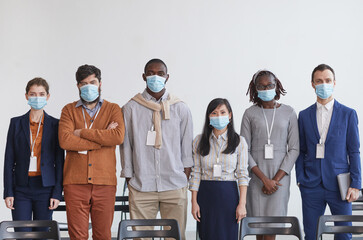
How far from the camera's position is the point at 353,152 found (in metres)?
3.25

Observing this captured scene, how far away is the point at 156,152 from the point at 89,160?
512 millimetres

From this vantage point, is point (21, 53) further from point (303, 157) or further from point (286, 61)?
point (303, 157)

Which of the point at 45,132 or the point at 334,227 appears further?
the point at 45,132

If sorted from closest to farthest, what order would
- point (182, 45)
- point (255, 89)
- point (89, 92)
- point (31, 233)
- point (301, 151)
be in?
point (31, 233) < point (89, 92) < point (301, 151) < point (255, 89) < point (182, 45)

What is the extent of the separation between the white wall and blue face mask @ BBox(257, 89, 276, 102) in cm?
267

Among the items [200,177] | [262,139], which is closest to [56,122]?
[200,177]

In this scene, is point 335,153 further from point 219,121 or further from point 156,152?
point 156,152

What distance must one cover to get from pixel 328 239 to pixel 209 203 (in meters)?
3.15

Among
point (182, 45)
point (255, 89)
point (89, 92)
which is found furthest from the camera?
point (182, 45)

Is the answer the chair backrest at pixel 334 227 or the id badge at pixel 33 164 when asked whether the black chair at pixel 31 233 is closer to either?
the id badge at pixel 33 164

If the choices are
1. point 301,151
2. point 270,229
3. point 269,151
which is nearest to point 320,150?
point 301,151

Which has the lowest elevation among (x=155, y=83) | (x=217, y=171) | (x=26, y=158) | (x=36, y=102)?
(x=217, y=171)

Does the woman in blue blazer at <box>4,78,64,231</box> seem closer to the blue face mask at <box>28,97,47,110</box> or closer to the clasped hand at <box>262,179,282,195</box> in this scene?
the blue face mask at <box>28,97,47,110</box>

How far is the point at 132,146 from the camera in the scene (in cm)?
328
